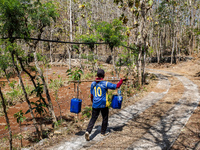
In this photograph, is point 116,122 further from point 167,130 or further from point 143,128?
point 167,130

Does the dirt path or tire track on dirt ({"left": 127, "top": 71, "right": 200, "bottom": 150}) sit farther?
the dirt path

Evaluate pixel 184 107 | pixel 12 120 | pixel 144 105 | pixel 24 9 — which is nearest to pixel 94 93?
pixel 24 9

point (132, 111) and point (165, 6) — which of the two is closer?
point (132, 111)

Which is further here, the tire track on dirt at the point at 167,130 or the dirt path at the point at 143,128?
the dirt path at the point at 143,128

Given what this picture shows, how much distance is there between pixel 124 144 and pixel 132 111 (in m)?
3.11

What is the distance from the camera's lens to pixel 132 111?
7.32 meters

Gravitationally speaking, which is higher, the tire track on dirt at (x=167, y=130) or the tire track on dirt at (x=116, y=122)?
the tire track on dirt at (x=167, y=130)

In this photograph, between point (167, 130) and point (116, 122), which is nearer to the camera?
point (167, 130)

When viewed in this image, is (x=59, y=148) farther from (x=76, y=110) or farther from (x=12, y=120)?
(x=12, y=120)

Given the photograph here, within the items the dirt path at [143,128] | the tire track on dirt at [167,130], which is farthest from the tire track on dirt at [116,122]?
the tire track on dirt at [167,130]

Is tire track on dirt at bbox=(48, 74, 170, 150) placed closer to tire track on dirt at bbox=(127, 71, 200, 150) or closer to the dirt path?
the dirt path

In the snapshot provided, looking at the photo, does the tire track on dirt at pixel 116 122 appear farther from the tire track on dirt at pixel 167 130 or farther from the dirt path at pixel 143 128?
the tire track on dirt at pixel 167 130

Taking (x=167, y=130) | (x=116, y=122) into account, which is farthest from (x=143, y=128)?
(x=116, y=122)

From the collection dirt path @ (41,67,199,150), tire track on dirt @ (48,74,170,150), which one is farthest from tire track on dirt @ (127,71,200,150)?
tire track on dirt @ (48,74,170,150)
